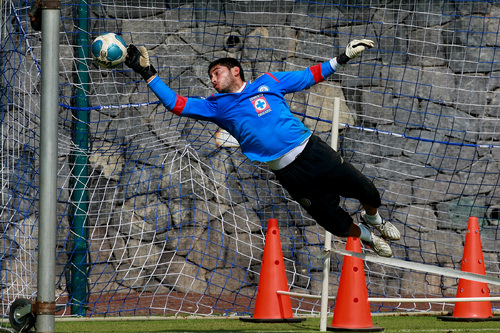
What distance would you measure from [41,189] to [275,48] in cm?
419

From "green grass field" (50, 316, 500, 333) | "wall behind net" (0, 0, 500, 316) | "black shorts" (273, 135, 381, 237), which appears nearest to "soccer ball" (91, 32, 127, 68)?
"black shorts" (273, 135, 381, 237)

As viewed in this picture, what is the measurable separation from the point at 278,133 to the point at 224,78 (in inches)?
21.1

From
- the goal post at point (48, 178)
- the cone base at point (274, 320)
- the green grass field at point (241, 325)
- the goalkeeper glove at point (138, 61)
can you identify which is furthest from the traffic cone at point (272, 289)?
the goal post at point (48, 178)

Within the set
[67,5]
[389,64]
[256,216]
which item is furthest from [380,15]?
[67,5]

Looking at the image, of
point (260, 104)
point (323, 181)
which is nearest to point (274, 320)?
point (323, 181)

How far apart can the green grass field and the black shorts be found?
3.22ft

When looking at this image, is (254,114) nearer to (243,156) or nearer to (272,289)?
(272,289)

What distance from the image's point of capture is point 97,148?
707cm

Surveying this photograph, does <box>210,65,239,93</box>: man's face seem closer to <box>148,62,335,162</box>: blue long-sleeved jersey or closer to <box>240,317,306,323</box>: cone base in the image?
<box>148,62,335,162</box>: blue long-sleeved jersey

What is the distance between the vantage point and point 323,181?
4594 millimetres

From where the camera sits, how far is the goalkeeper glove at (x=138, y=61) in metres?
4.48

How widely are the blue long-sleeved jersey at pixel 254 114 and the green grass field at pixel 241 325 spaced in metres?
1.35

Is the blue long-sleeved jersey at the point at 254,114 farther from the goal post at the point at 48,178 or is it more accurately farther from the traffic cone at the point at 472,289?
the traffic cone at the point at 472,289

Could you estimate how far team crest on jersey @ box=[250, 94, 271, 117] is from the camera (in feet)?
15.1
